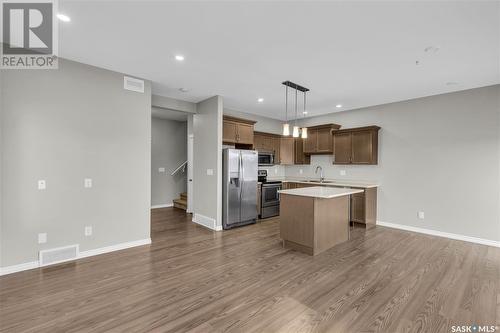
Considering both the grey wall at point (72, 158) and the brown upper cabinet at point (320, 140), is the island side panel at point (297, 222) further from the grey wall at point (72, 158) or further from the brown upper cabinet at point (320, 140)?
the brown upper cabinet at point (320, 140)

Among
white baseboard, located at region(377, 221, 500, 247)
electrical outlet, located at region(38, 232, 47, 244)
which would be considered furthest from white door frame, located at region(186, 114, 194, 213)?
white baseboard, located at region(377, 221, 500, 247)

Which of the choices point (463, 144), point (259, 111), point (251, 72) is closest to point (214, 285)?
point (251, 72)

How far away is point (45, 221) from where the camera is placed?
120 inches

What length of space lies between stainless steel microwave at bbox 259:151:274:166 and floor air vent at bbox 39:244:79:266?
14.2ft

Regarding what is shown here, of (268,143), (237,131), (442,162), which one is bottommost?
(442,162)

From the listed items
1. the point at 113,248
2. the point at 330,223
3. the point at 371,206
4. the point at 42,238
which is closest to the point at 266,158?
the point at 371,206

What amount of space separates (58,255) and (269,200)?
4.31 m

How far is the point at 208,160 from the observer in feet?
16.6

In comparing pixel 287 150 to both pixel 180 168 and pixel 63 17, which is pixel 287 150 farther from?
pixel 63 17

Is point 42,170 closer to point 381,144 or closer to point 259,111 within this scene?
point 259,111

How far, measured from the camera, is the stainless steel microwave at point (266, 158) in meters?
6.30

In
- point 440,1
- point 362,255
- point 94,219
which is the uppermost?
point 440,1

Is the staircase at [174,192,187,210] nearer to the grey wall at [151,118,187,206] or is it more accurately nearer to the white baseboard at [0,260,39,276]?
the grey wall at [151,118,187,206]

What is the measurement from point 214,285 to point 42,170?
8.92 feet
